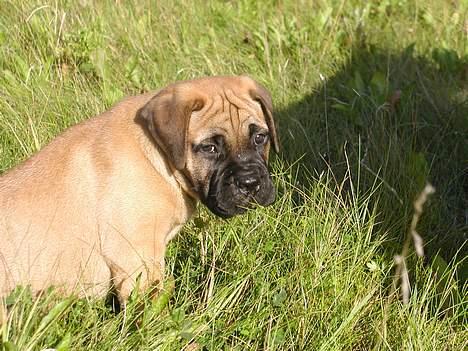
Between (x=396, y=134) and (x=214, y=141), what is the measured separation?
5.76ft

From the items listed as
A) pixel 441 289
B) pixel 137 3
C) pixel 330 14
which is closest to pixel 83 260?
pixel 441 289

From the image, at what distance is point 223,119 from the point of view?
4184 mm

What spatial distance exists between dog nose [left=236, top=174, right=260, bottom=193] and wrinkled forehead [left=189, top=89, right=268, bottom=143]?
0.25m

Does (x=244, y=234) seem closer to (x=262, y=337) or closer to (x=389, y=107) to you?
(x=262, y=337)

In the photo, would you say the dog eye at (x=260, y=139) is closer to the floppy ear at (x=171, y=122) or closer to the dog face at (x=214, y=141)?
the dog face at (x=214, y=141)

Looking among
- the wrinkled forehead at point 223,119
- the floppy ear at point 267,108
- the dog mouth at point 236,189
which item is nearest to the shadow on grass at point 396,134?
the floppy ear at point 267,108

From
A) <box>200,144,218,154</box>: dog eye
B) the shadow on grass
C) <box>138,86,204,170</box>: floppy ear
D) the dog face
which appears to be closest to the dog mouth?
the dog face

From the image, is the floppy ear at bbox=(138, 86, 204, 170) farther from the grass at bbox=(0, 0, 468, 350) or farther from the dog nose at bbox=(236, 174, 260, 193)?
the grass at bbox=(0, 0, 468, 350)

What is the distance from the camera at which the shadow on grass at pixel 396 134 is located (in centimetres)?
487

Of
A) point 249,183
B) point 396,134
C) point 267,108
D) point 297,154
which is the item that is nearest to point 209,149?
point 249,183

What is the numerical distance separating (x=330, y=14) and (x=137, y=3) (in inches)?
67.7

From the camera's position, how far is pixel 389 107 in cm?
580

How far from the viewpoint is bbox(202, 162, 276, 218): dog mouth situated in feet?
13.5

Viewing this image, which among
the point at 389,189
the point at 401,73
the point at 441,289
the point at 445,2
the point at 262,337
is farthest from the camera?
the point at 445,2
